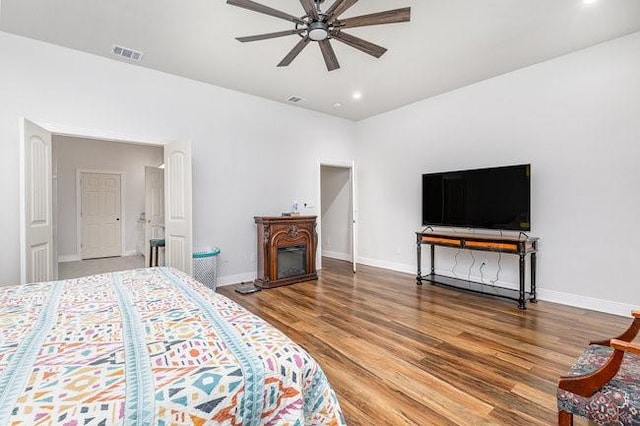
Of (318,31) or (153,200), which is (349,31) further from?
(153,200)

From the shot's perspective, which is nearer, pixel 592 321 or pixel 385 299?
pixel 592 321

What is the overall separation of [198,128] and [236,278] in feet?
7.67

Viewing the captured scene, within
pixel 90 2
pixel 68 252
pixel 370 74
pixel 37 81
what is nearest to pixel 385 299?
pixel 370 74

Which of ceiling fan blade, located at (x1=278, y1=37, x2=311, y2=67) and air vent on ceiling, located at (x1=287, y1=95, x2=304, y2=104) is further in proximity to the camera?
air vent on ceiling, located at (x1=287, y1=95, x2=304, y2=104)

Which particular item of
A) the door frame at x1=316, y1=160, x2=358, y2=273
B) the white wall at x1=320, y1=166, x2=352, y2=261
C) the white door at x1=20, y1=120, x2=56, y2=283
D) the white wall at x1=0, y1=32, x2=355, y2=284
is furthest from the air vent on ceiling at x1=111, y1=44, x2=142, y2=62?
the white wall at x1=320, y1=166, x2=352, y2=261

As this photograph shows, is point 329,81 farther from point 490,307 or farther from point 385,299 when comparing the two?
point 490,307

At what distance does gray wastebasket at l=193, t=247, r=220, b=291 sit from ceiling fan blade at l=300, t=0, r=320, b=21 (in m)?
3.18

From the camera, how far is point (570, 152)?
140 inches

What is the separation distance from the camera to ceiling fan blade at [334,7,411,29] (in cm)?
216

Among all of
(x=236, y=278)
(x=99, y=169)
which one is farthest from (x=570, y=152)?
(x=99, y=169)

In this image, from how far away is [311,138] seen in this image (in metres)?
5.57

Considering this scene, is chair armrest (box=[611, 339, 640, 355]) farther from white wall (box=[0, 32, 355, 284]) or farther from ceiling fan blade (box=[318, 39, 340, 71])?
white wall (box=[0, 32, 355, 284])

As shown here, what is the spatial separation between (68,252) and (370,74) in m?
7.13

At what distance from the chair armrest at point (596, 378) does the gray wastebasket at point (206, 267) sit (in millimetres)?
3853
